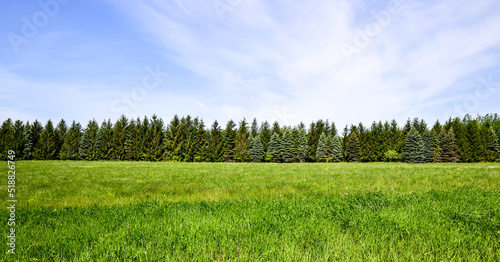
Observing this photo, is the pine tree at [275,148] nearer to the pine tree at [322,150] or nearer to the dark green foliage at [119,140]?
the pine tree at [322,150]

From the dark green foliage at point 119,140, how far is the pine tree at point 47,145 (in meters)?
15.3

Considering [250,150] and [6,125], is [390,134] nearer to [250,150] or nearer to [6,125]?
[250,150]

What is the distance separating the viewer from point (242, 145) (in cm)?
6406

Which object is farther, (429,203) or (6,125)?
(6,125)

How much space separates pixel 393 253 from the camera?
2.94m

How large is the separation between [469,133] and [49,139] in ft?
377

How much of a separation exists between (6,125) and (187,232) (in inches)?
3032

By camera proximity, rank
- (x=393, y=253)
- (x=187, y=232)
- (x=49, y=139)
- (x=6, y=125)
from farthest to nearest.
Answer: (x=49, y=139), (x=6, y=125), (x=187, y=232), (x=393, y=253)

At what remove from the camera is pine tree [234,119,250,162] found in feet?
208

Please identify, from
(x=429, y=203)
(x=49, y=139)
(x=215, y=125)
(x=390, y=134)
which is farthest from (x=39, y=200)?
(x=390, y=134)

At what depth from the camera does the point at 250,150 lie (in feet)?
222

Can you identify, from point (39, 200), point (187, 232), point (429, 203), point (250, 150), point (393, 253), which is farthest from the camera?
point (250, 150)

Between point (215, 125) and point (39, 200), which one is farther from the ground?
point (215, 125)

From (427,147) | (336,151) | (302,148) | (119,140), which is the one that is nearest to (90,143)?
(119,140)
